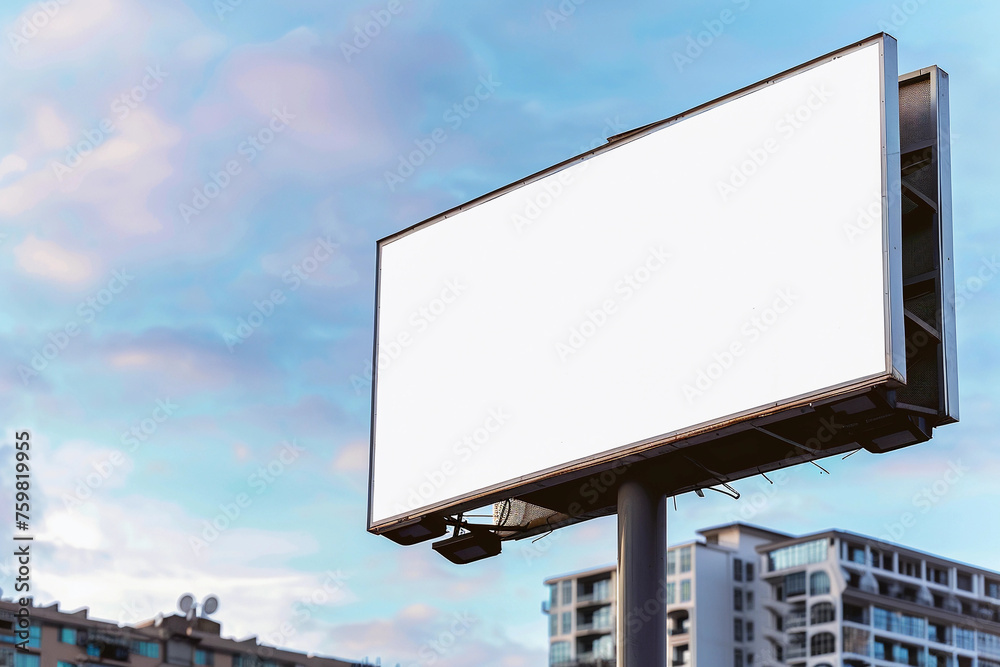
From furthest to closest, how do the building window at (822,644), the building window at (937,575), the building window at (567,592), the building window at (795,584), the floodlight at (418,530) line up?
1. the building window at (567,592)
2. the building window at (937,575)
3. the building window at (795,584)
4. the building window at (822,644)
5. the floodlight at (418,530)

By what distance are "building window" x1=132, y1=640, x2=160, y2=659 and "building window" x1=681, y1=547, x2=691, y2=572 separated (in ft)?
133

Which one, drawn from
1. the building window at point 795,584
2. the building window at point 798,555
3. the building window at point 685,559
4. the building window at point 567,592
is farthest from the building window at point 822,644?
the building window at point 567,592

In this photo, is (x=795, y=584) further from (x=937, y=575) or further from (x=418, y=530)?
(x=418, y=530)

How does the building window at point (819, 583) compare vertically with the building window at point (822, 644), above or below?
above

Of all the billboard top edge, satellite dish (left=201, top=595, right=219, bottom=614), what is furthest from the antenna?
the billboard top edge

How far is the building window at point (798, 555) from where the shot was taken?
9606 cm

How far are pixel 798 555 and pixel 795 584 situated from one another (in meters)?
1.97

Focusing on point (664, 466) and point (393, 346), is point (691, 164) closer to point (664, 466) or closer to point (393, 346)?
point (664, 466)

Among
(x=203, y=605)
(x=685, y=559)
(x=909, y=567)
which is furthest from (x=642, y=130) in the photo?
(x=909, y=567)

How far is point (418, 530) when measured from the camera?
1356 centimetres

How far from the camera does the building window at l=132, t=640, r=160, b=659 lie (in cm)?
6719

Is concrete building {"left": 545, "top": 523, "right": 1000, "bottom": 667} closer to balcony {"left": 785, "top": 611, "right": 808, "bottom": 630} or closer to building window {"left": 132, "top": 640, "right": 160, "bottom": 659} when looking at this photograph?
balcony {"left": 785, "top": 611, "right": 808, "bottom": 630}

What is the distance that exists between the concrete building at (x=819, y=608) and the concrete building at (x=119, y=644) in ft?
107

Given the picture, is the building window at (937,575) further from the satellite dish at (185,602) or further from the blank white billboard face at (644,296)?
the blank white billboard face at (644,296)
